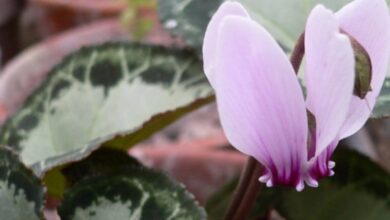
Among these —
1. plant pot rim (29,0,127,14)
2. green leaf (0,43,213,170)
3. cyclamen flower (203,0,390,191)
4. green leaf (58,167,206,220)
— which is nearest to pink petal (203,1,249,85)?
cyclamen flower (203,0,390,191)

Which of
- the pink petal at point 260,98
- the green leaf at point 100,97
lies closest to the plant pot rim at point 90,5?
the green leaf at point 100,97

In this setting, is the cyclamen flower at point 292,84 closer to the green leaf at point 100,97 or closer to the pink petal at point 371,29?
the pink petal at point 371,29

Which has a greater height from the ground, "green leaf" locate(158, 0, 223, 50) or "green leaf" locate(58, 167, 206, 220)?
"green leaf" locate(158, 0, 223, 50)

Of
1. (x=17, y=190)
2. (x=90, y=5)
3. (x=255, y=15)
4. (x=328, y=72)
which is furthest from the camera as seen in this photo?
(x=90, y=5)

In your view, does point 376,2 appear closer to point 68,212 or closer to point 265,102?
point 265,102

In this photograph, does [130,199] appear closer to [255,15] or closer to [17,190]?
[17,190]

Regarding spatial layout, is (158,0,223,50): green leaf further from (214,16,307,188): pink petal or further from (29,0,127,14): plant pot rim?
(29,0,127,14): plant pot rim

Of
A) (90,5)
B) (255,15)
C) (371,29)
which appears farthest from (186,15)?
(90,5)
